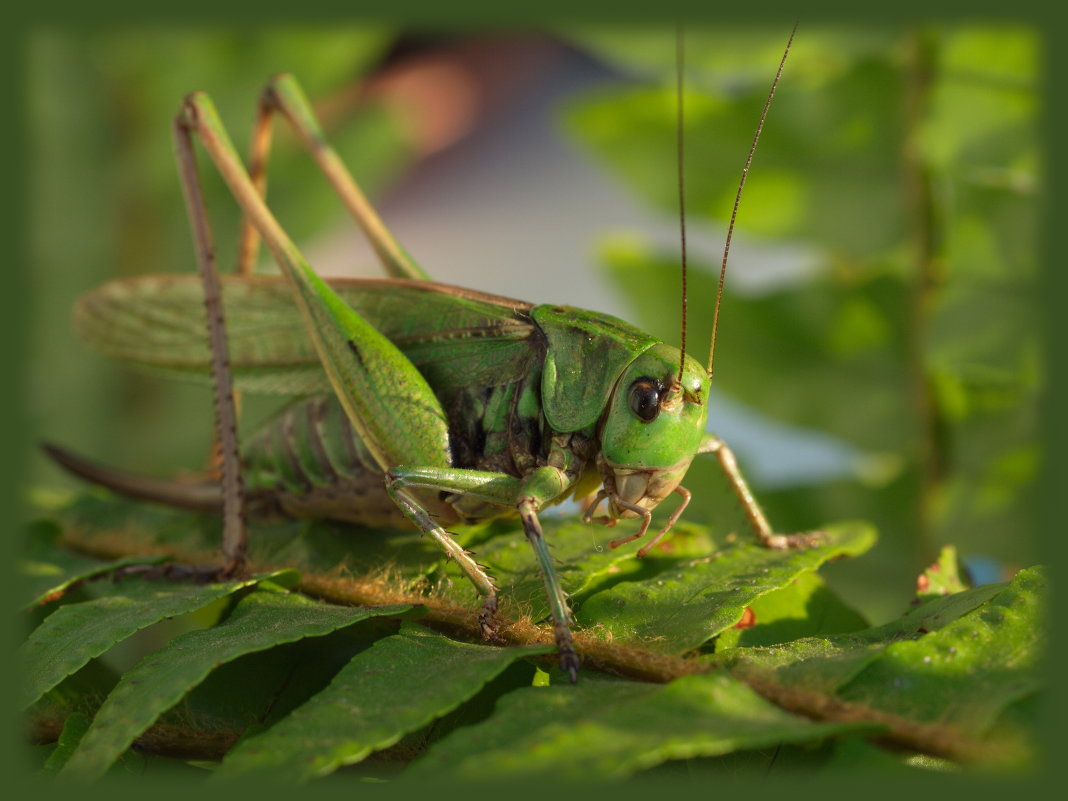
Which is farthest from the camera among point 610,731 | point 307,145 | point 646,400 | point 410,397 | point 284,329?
point 307,145

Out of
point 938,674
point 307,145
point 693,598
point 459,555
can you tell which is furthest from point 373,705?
point 307,145

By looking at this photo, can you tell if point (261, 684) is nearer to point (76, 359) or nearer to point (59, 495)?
point (59, 495)

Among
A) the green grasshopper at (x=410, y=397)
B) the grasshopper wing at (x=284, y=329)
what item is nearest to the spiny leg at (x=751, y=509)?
the green grasshopper at (x=410, y=397)

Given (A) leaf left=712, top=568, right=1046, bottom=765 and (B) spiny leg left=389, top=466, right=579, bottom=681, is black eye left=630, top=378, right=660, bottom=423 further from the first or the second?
(A) leaf left=712, top=568, right=1046, bottom=765

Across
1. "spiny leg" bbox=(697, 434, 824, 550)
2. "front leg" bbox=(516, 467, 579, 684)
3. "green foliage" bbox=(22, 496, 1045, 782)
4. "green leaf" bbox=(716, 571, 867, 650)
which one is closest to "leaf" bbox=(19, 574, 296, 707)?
"green foliage" bbox=(22, 496, 1045, 782)

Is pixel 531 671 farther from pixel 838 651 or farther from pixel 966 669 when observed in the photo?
pixel 966 669

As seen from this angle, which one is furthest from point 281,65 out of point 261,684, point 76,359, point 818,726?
point 818,726
